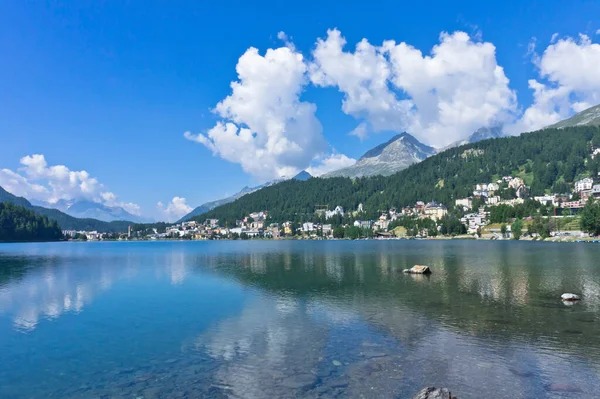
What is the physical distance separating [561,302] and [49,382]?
141 feet

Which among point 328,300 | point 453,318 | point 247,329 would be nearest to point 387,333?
point 453,318

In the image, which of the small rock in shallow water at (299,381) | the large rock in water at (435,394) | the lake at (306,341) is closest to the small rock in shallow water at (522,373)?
the lake at (306,341)

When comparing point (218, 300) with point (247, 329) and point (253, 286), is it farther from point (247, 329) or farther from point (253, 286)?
point (247, 329)

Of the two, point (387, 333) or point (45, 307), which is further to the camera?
point (45, 307)

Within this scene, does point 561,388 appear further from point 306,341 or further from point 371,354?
point 306,341

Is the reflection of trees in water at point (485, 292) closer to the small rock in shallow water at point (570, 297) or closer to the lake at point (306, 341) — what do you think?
the lake at point (306, 341)

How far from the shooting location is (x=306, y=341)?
2791 centimetres

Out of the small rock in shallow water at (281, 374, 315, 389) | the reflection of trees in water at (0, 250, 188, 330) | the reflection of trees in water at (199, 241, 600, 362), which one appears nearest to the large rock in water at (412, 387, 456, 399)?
the small rock in shallow water at (281, 374, 315, 389)

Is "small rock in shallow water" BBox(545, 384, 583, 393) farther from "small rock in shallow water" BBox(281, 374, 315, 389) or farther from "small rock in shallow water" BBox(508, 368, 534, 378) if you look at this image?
"small rock in shallow water" BBox(281, 374, 315, 389)

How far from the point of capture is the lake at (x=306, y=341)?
66.7 feet

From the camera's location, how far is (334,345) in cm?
2681

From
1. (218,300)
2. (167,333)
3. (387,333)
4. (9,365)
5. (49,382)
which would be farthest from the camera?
(218,300)

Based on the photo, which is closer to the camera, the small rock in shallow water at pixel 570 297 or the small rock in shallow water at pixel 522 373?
the small rock in shallow water at pixel 522 373

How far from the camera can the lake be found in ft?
66.7
